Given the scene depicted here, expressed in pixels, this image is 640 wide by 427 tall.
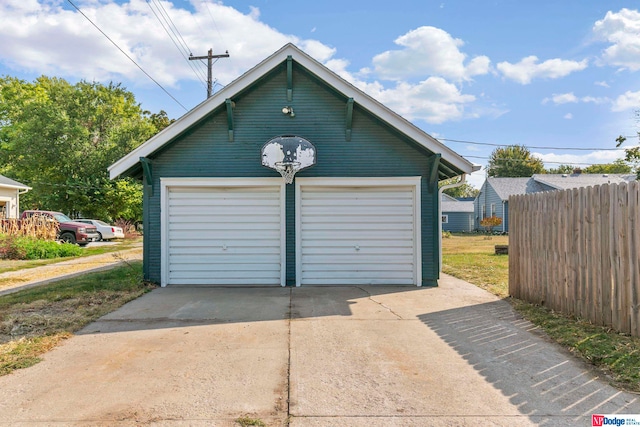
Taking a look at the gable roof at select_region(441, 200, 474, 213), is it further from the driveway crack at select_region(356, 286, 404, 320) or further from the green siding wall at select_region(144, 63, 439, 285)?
the driveway crack at select_region(356, 286, 404, 320)

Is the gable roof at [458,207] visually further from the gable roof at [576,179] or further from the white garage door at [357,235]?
the white garage door at [357,235]

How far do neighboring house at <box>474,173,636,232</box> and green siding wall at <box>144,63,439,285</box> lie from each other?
933 inches

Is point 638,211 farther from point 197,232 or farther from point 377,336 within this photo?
point 197,232

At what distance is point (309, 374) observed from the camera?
367 centimetres

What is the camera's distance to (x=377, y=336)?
4.85 metres

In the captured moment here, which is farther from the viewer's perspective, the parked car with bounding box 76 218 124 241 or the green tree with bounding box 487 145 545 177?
the green tree with bounding box 487 145 545 177

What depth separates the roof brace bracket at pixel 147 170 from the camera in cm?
787

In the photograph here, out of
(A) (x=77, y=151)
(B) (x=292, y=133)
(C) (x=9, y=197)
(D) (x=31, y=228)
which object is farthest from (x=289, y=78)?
(A) (x=77, y=151)

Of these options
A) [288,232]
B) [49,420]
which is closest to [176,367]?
[49,420]

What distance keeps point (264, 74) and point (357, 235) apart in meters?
3.79

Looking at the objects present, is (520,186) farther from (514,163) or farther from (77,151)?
(77,151)

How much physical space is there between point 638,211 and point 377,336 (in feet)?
10.9

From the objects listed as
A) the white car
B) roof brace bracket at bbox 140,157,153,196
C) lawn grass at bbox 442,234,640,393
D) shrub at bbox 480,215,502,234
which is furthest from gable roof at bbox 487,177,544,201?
roof brace bracket at bbox 140,157,153,196

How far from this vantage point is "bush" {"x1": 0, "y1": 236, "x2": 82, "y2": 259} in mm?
13445
